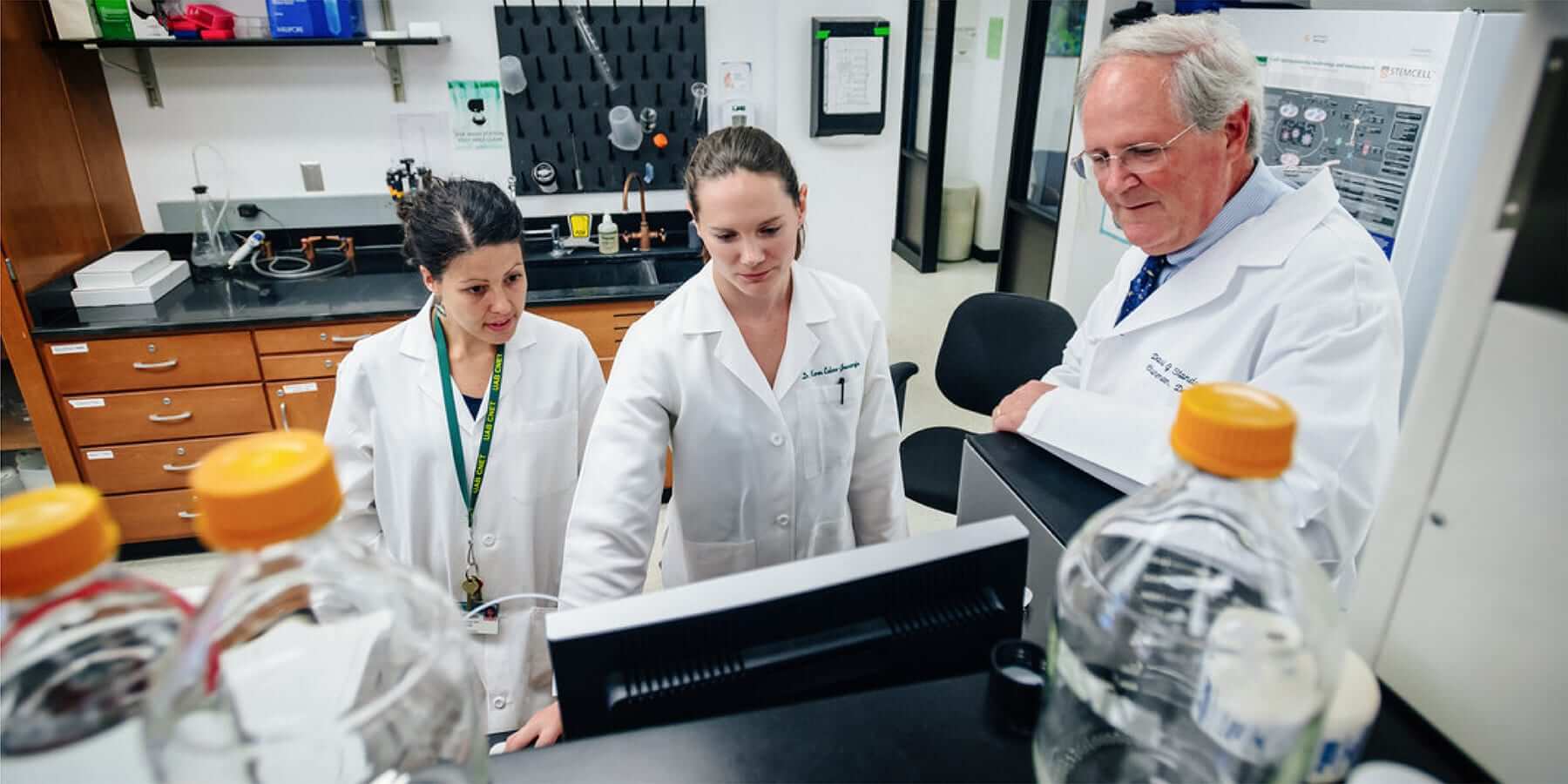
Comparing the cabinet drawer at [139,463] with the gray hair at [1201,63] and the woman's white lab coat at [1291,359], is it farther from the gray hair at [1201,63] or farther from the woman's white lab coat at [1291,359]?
the gray hair at [1201,63]

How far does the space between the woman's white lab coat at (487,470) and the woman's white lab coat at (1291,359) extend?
40.4 inches

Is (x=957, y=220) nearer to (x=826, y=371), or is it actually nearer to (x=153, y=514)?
(x=826, y=371)

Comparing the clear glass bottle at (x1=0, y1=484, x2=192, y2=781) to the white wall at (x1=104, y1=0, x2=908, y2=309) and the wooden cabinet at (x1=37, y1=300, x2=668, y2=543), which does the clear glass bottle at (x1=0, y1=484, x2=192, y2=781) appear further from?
the white wall at (x1=104, y1=0, x2=908, y2=309)

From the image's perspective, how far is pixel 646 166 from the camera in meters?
3.52

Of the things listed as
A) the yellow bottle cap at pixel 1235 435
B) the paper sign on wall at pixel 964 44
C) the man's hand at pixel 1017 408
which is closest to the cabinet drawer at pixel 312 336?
the man's hand at pixel 1017 408

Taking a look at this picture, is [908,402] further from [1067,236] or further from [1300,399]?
[1300,399]

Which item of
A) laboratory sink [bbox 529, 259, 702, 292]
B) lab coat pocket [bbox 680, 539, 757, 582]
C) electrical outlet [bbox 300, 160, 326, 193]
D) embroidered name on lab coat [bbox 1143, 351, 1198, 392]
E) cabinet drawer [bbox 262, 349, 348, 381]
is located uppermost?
electrical outlet [bbox 300, 160, 326, 193]

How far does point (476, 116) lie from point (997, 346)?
2.28m

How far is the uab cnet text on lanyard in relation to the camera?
164 centimetres

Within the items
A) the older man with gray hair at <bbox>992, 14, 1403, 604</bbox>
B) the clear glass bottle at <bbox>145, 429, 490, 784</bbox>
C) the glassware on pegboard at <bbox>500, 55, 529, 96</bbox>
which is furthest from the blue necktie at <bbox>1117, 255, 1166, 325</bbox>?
the glassware on pegboard at <bbox>500, 55, 529, 96</bbox>

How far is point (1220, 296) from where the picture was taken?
1.25 m

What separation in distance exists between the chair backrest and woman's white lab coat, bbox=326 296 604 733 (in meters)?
1.28

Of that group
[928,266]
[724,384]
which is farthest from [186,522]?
[928,266]

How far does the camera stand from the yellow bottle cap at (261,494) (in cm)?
37
